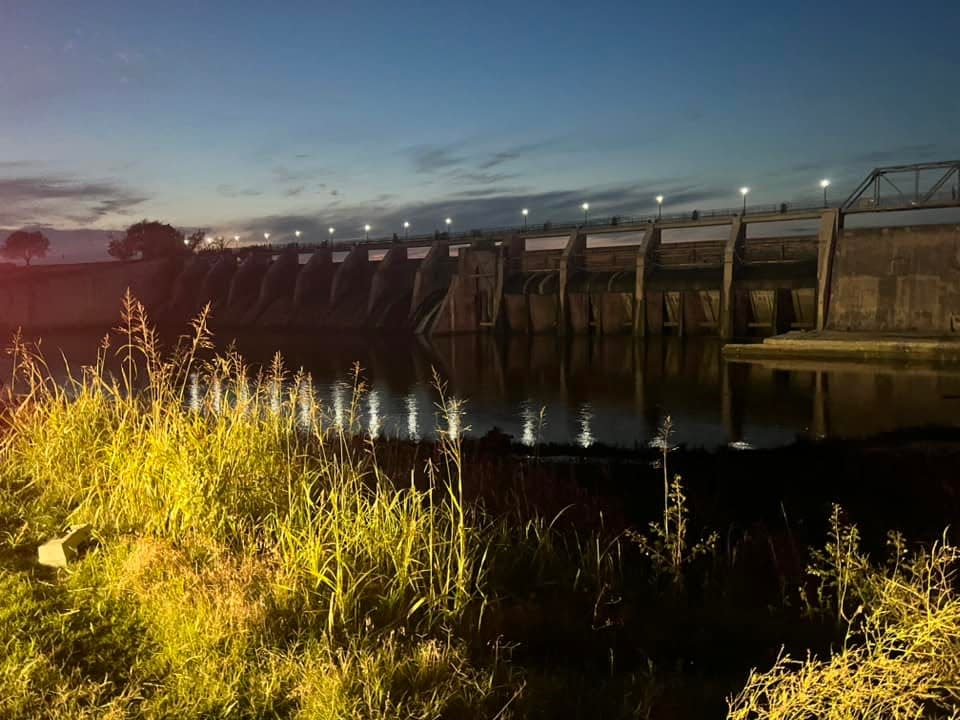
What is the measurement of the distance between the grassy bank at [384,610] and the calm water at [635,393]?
719 centimetres

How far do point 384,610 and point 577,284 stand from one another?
49.7 metres

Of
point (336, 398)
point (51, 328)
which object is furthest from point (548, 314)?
point (51, 328)

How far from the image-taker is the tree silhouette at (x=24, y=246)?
126 metres

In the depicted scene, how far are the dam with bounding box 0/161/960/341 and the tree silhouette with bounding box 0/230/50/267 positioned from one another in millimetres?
47200

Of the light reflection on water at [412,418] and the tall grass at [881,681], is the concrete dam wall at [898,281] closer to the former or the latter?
the light reflection on water at [412,418]

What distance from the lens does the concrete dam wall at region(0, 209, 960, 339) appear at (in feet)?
133

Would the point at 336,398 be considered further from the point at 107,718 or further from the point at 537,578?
the point at 107,718

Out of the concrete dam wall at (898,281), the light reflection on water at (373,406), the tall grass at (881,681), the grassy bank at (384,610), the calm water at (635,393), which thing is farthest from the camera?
the concrete dam wall at (898,281)

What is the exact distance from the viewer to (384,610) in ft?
15.8

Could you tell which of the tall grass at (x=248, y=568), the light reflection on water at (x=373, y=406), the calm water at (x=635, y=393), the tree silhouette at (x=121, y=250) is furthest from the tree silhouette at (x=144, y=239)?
the tall grass at (x=248, y=568)

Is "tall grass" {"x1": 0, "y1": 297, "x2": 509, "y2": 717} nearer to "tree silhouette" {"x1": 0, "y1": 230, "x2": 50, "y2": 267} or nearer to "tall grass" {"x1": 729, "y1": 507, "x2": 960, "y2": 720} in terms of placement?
"tall grass" {"x1": 729, "y1": 507, "x2": 960, "y2": 720}

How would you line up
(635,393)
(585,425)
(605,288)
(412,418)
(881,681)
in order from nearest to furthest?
(881,681)
(585,425)
(412,418)
(635,393)
(605,288)

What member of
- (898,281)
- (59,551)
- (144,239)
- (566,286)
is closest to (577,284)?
(566,286)

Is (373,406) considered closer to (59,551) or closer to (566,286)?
(59,551)
